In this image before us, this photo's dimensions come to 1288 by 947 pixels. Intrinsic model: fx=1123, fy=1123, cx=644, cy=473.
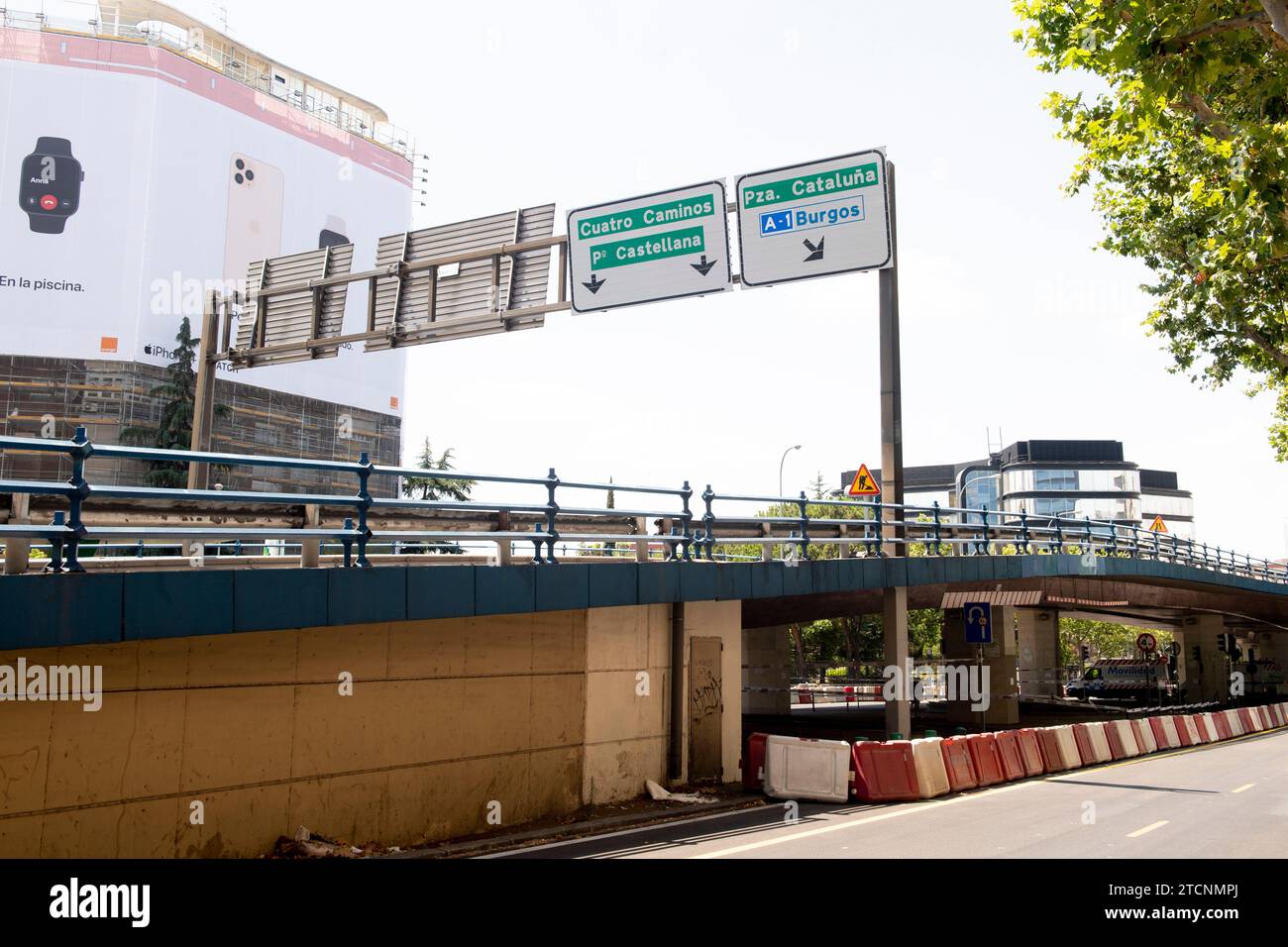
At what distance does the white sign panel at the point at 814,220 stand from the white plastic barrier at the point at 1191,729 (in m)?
17.5

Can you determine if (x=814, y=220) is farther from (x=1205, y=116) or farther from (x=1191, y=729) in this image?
(x=1191, y=729)

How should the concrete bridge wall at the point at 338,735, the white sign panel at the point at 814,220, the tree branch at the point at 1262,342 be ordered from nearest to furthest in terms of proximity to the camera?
1. the concrete bridge wall at the point at 338,735
2. the white sign panel at the point at 814,220
3. the tree branch at the point at 1262,342

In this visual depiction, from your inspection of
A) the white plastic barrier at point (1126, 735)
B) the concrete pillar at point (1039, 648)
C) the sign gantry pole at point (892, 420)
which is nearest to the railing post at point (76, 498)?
the sign gantry pole at point (892, 420)

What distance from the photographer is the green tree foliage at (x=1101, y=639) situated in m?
106

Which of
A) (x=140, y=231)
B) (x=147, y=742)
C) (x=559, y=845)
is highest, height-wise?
(x=140, y=231)

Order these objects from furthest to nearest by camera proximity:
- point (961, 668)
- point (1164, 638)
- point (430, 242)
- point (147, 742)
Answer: point (1164, 638) → point (961, 668) → point (430, 242) → point (147, 742)

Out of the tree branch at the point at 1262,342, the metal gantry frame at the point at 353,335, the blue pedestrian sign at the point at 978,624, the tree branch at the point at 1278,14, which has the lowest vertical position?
the blue pedestrian sign at the point at 978,624

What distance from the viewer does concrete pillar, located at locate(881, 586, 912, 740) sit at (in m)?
20.8

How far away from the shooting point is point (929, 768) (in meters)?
16.8

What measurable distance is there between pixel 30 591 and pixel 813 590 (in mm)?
12941

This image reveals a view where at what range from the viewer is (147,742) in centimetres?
995

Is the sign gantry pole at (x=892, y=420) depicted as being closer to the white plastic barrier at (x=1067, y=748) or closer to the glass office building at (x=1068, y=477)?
the white plastic barrier at (x=1067, y=748)
